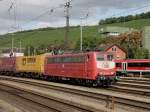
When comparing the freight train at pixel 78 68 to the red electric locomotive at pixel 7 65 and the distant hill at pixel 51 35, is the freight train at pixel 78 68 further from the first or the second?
the distant hill at pixel 51 35

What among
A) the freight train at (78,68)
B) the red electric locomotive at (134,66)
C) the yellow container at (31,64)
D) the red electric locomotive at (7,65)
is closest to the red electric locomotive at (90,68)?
the freight train at (78,68)

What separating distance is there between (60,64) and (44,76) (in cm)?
790

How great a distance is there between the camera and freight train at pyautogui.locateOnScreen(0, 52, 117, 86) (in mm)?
34406

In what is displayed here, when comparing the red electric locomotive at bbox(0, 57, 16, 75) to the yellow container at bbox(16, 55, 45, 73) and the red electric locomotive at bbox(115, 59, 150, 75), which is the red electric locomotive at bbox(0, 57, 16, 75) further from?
the red electric locomotive at bbox(115, 59, 150, 75)

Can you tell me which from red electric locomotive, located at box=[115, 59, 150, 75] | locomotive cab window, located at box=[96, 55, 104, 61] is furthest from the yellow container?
red electric locomotive, located at box=[115, 59, 150, 75]

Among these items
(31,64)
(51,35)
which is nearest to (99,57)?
(31,64)

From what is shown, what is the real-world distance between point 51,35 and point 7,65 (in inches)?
2904

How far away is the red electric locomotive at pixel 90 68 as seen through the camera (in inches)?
1348

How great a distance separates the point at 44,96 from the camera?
1048 inches

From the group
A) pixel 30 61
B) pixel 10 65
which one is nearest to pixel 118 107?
pixel 30 61

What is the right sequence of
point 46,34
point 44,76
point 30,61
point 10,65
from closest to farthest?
point 44,76
point 30,61
point 10,65
point 46,34

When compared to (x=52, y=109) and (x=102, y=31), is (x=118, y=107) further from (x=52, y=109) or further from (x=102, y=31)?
(x=102, y=31)

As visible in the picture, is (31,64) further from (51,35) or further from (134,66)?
(51,35)

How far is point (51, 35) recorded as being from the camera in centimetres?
14175
